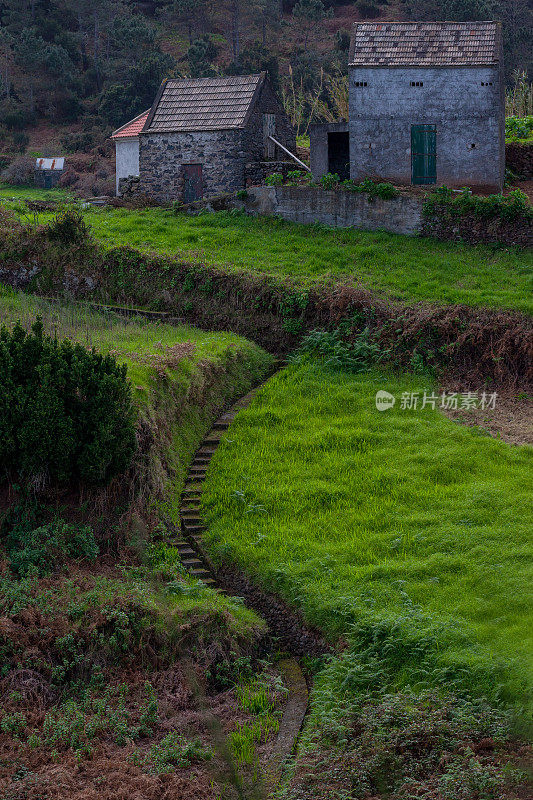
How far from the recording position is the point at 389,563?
13625 millimetres

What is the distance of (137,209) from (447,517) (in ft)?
67.8

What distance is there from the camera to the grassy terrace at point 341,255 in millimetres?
22297

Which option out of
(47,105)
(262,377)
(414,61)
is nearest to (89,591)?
(262,377)

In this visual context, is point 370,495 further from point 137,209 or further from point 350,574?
point 137,209

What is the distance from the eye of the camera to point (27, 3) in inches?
2511

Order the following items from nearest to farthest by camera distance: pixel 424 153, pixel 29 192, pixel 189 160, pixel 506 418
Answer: pixel 506 418 → pixel 424 153 → pixel 189 160 → pixel 29 192

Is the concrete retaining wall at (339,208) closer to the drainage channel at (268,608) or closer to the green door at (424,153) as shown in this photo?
the green door at (424,153)

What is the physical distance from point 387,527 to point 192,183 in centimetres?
2055

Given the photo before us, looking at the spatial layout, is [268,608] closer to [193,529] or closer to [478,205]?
[193,529]

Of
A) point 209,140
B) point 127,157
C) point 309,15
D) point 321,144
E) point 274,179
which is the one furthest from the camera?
point 309,15

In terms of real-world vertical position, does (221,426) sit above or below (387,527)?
above

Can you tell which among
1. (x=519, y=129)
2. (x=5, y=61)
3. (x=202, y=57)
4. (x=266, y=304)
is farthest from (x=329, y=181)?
(x=5, y=61)

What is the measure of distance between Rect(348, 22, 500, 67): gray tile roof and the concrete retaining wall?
4375 mm

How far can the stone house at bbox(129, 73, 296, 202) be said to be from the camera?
104 feet
